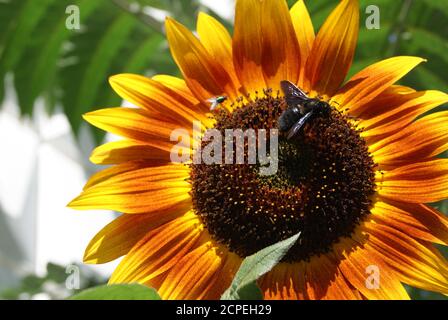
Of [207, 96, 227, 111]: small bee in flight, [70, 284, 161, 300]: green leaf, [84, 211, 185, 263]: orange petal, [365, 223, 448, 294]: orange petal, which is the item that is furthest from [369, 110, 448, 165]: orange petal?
[70, 284, 161, 300]: green leaf

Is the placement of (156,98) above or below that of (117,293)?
above

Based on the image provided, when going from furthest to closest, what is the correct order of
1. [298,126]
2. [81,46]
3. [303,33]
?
1. [81,46]
2. [303,33]
3. [298,126]

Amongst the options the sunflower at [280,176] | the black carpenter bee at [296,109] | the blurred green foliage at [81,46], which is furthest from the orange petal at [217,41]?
the blurred green foliage at [81,46]

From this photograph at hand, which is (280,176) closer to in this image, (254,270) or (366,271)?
(366,271)

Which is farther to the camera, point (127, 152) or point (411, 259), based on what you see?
point (127, 152)

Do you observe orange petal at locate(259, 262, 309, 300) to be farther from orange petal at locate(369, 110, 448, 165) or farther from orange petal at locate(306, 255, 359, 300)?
orange petal at locate(369, 110, 448, 165)

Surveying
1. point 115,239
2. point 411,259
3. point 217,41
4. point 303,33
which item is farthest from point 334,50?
point 115,239
